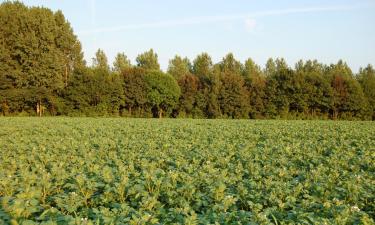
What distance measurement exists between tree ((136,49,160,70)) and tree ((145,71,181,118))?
2155 cm

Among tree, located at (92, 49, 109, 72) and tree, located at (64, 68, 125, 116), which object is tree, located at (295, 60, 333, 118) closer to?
tree, located at (64, 68, 125, 116)

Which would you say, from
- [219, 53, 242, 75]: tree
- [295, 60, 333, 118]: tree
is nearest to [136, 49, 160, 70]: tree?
[219, 53, 242, 75]: tree

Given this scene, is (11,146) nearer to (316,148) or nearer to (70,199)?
(70,199)

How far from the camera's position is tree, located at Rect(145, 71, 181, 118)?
→ 5331 cm

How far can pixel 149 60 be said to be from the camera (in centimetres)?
7700

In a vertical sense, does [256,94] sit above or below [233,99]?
above

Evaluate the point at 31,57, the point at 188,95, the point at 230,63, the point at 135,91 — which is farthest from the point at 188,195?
the point at 230,63

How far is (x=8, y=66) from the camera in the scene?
46.8 meters

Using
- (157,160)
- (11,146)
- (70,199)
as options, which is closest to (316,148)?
(157,160)

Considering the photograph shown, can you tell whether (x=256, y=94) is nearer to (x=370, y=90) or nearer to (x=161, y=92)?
(x=161, y=92)

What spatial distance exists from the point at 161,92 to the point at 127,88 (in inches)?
200

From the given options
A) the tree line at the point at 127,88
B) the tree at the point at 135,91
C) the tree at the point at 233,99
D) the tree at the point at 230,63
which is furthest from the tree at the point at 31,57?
the tree at the point at 230,63

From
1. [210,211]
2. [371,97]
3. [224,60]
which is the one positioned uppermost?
[224,60]

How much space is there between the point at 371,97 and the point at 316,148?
4885 centimetres
